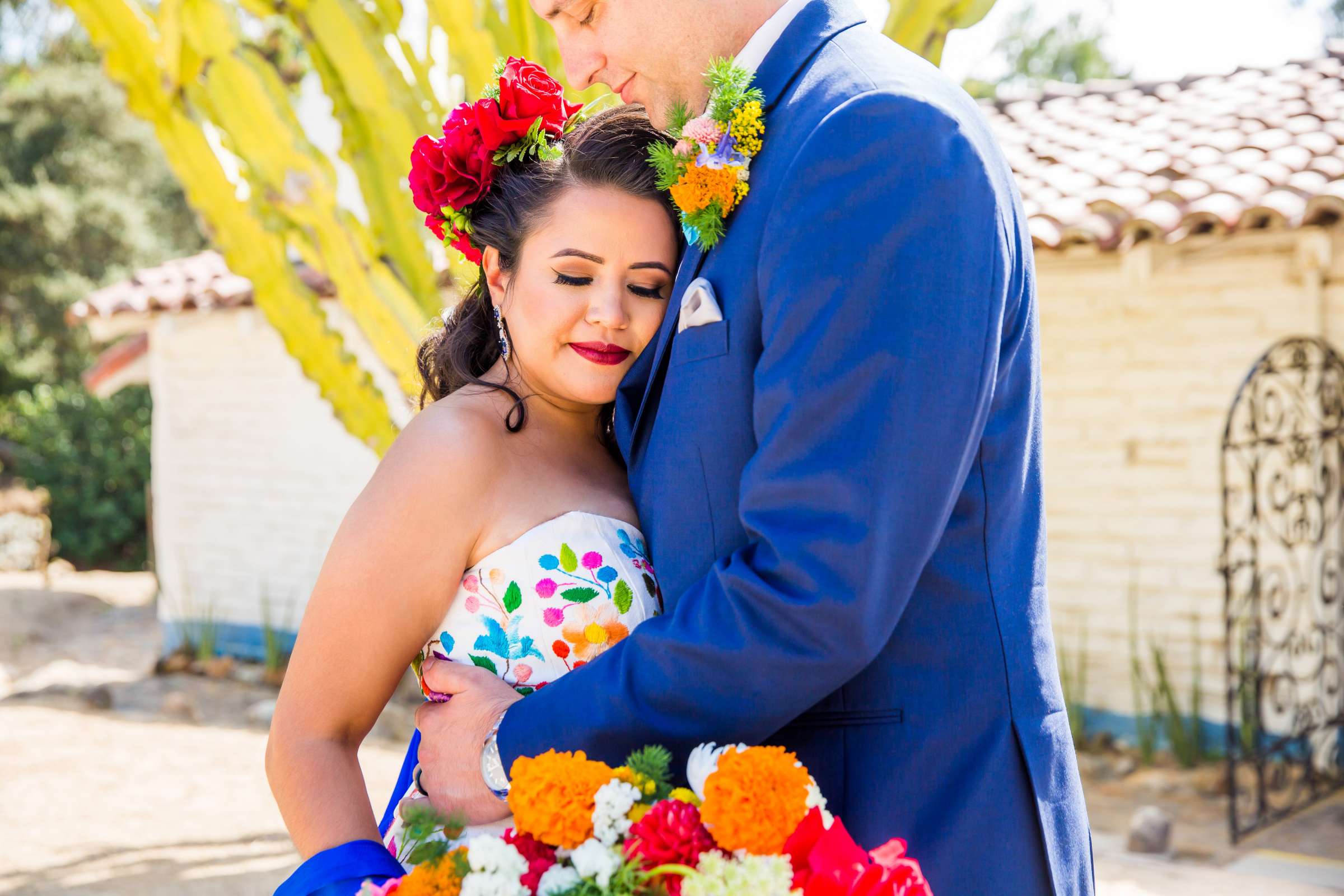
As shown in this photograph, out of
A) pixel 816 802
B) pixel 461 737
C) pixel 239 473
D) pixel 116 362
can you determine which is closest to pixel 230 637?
pixel 239 473

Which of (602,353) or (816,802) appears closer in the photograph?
(816,802)

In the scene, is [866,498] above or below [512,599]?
above

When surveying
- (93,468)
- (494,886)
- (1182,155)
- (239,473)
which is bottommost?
(93,468)

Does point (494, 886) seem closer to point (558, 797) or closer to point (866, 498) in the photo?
point (558, 797)

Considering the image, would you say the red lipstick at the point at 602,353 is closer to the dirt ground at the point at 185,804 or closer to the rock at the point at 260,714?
the dirt ground at the point at 185,804

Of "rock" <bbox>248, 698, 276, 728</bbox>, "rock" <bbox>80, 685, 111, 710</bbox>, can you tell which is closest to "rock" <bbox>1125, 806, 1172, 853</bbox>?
"rock" <bbox>248, 698, 276, 728</bbox>

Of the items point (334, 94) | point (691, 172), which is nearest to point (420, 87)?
point (334, 94)

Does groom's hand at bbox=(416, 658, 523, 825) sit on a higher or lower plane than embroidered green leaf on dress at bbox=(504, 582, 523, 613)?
lower

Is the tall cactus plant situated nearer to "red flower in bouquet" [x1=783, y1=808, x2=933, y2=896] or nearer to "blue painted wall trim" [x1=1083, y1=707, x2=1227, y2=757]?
"red flower in bouquet" [x1=783, y1=808, x2=933, y2=896]

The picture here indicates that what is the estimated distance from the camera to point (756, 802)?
121 cm

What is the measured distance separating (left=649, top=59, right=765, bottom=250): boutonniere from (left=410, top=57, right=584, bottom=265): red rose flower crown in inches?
21.2

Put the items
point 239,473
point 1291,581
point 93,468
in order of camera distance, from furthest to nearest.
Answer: point 93,468, point 239,473, point 1291,581

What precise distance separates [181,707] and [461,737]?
9978 millimetres

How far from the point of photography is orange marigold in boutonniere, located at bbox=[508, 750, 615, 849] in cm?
127
